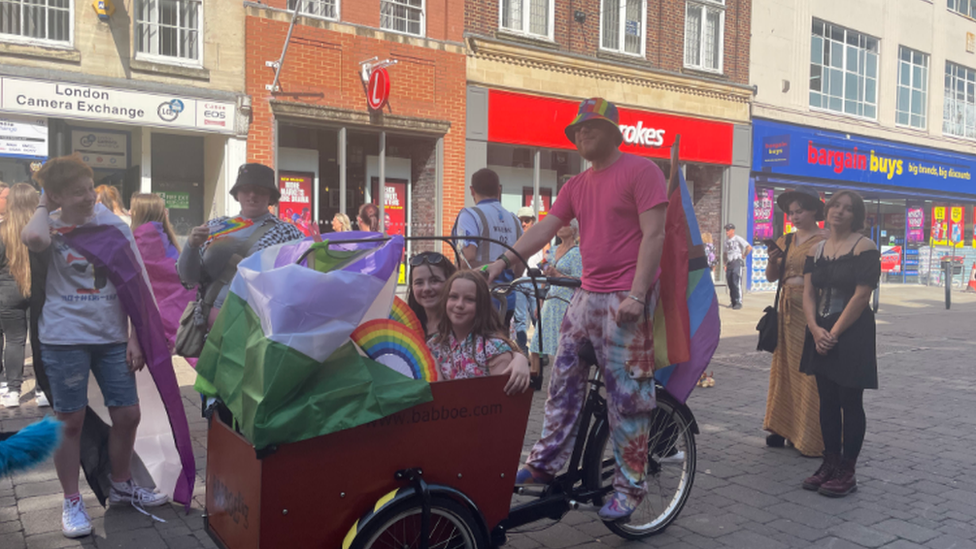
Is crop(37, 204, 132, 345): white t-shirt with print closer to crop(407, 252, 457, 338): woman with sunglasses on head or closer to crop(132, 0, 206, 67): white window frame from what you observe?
crop(407, 252, 457, 338): woman with sunglasses on head

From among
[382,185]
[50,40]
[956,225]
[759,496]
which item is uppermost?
[50,40]

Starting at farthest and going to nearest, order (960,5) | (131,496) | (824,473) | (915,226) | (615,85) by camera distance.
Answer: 1. (960,5)
2. (915,226)
3. (615,85)
4. (824,473)
5. (131,496)

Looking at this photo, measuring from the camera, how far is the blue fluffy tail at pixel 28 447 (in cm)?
189

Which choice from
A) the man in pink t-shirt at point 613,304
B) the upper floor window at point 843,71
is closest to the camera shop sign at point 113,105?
the man in pink t-shirt at point 613,304

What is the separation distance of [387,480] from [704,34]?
17921 mm

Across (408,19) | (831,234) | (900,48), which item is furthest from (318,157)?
(900,48)

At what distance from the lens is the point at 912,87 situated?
24.3 metres

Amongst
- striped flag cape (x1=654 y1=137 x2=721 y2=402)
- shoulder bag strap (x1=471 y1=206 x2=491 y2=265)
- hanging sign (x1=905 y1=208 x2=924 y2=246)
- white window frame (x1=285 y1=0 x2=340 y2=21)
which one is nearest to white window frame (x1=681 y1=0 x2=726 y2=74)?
white window frame (x1=285 y1=0 x2=340 y2=21)

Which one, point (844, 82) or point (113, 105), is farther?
point (844, 82)

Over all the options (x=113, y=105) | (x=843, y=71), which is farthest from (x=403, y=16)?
(x=843, y=71)

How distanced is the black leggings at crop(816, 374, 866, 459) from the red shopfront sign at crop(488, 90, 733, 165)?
10.1 m

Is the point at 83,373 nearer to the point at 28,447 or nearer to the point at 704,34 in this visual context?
the point at 28,447

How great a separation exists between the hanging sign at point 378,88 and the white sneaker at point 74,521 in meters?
10.1

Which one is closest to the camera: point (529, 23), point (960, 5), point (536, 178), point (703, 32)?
point (529, 23)
